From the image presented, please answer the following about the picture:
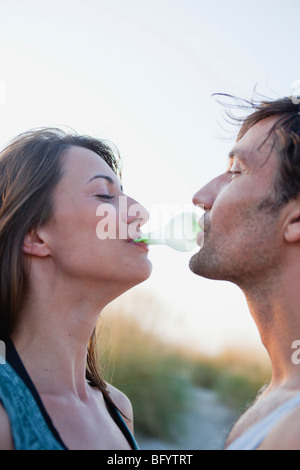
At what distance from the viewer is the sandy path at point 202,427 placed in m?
8.00

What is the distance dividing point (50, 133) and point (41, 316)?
3.96ft

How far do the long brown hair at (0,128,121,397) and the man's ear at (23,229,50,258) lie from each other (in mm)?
32

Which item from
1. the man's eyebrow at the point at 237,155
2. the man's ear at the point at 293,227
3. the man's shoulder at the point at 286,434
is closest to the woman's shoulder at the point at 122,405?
the man's shoulder at the point at 286,434

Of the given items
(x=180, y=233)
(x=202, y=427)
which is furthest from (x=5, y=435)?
(x=202, y=427)

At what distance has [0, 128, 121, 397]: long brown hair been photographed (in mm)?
2801

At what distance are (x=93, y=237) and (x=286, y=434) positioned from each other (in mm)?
1405

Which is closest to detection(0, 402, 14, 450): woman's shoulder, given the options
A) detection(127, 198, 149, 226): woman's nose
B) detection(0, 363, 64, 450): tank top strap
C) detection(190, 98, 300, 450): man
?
detection(0, 363, 64, 450): tank top strap

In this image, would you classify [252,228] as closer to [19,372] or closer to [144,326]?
[19,372]

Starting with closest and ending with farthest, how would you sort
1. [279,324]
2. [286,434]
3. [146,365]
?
[286,434], [279,324], [146,365]

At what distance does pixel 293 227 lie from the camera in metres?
2.67

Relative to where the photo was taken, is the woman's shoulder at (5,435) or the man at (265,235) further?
the man at (265,235)

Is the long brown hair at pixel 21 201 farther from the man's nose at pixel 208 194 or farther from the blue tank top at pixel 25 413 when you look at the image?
the man's nose at pixel 208 194

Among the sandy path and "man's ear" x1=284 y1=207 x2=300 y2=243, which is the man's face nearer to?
"man's ear" x1=284 y1=207 x2=300 y2=243

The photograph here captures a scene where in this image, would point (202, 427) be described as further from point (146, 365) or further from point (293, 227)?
point (293, 227)
